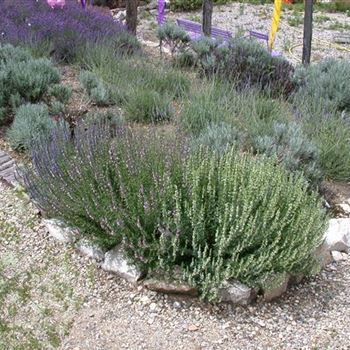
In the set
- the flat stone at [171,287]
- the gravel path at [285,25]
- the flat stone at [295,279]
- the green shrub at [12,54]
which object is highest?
the green shrub at [12,54]

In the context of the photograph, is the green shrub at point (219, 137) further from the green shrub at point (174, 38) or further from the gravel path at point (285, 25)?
the gravel path at point (285, 25)

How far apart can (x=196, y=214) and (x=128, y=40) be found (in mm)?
4879

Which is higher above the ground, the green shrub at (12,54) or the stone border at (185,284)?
the green shrub at (12,54)

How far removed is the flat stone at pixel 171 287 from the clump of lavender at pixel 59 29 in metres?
3.84

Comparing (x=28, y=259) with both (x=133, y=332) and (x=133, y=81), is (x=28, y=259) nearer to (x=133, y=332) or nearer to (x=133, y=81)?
(x=133, y=332)

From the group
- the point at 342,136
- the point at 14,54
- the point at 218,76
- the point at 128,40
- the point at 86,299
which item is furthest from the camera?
the point at 128,40

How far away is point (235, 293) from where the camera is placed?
117 inches

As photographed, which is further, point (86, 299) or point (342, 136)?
point (342, 136)

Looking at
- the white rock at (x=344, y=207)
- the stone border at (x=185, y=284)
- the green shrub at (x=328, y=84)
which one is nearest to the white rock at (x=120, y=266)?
the stone border at (x=185, y=284)

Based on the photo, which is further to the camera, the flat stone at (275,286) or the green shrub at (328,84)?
the green shrub at (328,84)

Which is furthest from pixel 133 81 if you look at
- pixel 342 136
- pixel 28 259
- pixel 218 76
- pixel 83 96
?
pixel 28 259

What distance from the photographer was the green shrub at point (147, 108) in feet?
15.7

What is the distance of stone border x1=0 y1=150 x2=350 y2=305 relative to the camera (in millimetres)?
2961

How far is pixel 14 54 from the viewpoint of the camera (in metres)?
5.34
